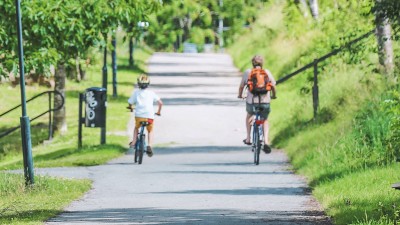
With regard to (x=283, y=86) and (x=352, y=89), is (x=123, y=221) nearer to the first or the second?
(x=352, y=89)

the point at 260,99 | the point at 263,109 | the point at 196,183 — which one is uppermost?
the point at 260,99

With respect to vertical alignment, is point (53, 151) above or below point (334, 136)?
below

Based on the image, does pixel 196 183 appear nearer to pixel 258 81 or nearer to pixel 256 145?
pixel 256 145

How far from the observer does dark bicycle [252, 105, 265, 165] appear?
20.0m

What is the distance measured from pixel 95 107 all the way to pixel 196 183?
7.16 metres

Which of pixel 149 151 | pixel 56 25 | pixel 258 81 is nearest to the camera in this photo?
pixel 258 81

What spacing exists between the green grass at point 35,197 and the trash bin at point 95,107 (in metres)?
7.02

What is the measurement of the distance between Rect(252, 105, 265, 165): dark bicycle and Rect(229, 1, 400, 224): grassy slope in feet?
1.99

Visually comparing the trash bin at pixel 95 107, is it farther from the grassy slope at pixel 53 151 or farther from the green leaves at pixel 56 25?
the green leaves at pixel 56 25

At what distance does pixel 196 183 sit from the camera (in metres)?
16.9

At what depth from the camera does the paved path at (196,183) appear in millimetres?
12812

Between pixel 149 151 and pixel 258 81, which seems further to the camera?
pixel 149 151

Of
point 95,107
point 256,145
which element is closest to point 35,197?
point 256,145

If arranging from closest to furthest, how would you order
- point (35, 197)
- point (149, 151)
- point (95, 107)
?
point (35, 197)
point (149, 151)
point (95, 107)
